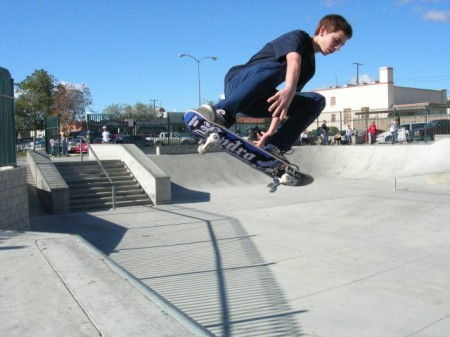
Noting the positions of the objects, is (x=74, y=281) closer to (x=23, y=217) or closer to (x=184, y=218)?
(x=23, y=217)

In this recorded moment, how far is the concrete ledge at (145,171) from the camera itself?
14.5 m

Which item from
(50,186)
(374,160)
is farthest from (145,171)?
(374,160)

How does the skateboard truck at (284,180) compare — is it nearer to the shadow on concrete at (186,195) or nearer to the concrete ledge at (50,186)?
the concrete ledge at (50,186)

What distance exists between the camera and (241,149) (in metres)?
4.55

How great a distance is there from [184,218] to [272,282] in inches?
222

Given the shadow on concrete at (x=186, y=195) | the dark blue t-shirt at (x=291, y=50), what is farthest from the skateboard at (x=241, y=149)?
the shadow on concrete at (x=186, y=195)

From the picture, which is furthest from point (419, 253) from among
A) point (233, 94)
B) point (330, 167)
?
point (330, 167)

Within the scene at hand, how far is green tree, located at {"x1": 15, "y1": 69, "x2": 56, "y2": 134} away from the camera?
46312mm

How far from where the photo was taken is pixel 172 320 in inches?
111

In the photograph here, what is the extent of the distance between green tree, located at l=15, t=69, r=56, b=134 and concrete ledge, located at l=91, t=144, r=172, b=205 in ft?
106

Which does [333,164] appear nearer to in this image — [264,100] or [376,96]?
[264,100]

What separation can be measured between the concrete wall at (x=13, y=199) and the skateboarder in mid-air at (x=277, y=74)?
18.2 ft

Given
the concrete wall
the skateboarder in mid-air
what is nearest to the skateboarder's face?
the skateboarder in mid-air

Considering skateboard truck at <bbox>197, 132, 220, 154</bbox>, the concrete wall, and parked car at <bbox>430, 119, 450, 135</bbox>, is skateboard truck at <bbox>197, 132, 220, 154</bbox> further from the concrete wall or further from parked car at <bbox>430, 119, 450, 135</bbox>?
parked car at <bbox>430, 119, 450, 135</bbox>
